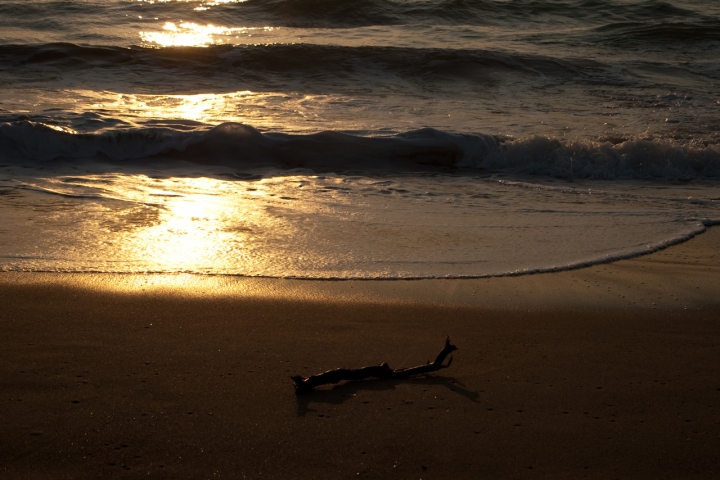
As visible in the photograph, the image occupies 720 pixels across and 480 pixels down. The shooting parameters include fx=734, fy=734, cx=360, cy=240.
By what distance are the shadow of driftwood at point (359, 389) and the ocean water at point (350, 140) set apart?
1303 mm

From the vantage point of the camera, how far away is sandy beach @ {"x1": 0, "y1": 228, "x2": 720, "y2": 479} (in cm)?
216

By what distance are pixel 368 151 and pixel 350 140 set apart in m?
0.28

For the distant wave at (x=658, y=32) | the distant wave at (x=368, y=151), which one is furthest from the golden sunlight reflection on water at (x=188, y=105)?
the distant wave at (x=658, y=32)

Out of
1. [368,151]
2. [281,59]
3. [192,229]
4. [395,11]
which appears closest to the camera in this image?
[192,229]

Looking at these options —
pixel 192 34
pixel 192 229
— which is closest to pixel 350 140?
pixel 192 229

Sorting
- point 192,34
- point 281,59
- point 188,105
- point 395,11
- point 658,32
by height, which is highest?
point 395,11

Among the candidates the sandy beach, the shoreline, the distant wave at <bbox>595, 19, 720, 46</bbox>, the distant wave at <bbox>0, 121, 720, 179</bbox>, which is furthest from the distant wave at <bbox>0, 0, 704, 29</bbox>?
the sandy beach

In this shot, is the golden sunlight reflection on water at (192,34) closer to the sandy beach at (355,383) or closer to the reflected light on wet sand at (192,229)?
the reflected light on wet sand at (192,229)

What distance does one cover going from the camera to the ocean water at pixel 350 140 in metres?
4.42

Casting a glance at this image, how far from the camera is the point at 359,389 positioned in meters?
2.57

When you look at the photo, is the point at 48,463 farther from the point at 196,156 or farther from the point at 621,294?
the point at 196,156

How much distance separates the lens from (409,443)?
224 cm

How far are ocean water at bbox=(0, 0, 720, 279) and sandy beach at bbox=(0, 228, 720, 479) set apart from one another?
45 centimetres

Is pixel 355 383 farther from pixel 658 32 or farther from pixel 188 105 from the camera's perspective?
pixel 658 32
